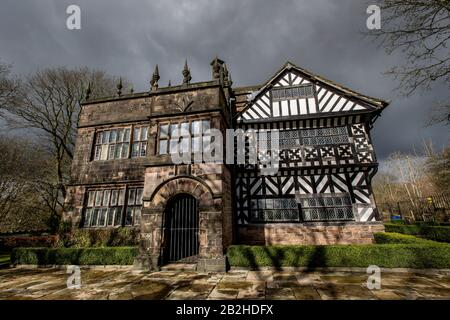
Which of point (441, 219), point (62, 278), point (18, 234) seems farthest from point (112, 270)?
point (441, 219)

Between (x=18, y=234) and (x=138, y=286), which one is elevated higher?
(x=18, y=234)

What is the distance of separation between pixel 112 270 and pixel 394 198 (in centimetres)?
4875

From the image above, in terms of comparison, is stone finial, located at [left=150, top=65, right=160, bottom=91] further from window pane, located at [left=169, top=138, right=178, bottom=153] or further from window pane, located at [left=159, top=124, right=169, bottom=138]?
window pane, located at [left=169, top=138, right=178, bottom=153]

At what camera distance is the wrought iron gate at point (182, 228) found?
8.52 meters

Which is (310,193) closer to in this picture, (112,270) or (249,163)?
(249,163)

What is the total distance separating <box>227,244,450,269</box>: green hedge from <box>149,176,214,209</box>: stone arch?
244 centimetres

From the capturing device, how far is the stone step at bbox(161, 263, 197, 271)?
24.8 ft

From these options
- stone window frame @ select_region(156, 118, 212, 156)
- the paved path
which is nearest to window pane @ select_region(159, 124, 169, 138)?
stone window frame @ select_region(156, 118, 212, 156)

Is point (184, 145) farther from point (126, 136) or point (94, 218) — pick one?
point (94, 218)

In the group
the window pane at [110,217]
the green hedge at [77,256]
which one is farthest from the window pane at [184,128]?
the window pane at [110,217]

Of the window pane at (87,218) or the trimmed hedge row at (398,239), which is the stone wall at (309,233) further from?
the window pane at (87,218)

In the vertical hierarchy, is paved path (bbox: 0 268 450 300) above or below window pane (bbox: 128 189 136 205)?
below

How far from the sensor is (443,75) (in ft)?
22.1
